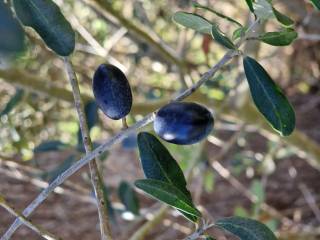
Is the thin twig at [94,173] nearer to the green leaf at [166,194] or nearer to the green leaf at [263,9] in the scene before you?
the green leaf at [166,194]

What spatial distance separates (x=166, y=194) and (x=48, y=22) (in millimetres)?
206

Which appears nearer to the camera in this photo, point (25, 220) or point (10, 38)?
point (10, 38)

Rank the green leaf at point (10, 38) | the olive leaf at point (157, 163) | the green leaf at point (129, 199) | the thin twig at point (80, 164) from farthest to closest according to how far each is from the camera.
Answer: the green leaf at point (129, 199)
the olive leaf at point (157, 163)
the thin twig at point (80, 164)
the green leaf at point (10, 38)

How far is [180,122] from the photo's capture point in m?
0.52

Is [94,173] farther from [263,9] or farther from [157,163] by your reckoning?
[263,9]

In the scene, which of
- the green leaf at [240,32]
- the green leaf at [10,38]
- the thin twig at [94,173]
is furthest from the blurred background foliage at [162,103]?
the green leaf at [10,38]

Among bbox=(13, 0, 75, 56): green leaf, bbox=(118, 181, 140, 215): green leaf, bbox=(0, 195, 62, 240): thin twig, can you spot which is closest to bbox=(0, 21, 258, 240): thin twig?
bbox=(0, 195, 62, 240): thin twig

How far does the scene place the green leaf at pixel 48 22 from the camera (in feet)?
1.76

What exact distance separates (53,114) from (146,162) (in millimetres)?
1663

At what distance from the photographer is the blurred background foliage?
4.78 ft

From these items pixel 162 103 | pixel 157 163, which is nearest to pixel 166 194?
pixel 157 163

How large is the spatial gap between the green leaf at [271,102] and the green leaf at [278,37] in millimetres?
35

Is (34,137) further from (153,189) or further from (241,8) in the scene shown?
(153,189)

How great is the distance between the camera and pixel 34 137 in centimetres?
215
